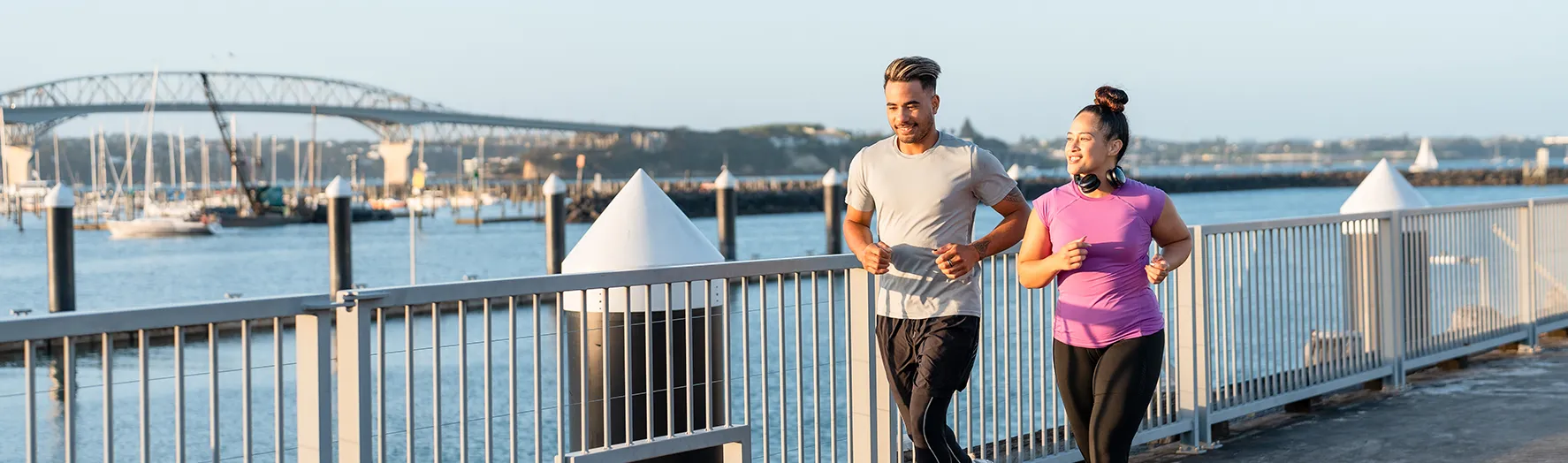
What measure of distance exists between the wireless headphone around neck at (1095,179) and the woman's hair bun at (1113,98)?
159 millimetres

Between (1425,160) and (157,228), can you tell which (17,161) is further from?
(1425,160)

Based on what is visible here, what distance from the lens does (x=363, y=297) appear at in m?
3.37

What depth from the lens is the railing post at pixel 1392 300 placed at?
760 cm

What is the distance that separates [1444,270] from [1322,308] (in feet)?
5.20

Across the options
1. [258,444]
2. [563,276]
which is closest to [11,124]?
[258,444]

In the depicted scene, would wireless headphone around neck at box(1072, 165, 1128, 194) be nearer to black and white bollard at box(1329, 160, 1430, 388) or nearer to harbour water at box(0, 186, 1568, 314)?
black and white bollard at box(1329, 160, 1430, 388)

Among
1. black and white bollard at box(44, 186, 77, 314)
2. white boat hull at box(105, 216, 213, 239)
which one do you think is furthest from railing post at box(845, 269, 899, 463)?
white boat hull at box(105, 216, 213, 239)

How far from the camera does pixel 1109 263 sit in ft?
12.5

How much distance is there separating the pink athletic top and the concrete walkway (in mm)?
2293

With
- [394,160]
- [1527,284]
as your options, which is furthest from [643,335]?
[394,160]

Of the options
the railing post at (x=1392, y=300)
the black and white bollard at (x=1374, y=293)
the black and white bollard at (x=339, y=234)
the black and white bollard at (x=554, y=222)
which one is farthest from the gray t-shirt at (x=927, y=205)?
the black and white bollard at (x=554, y=222)

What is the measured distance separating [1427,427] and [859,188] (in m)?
3.72

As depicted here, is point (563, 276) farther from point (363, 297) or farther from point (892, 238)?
point (892, 238)

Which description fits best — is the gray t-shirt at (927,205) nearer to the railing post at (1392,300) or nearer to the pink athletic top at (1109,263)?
the pink athletic top at (1109,263)
